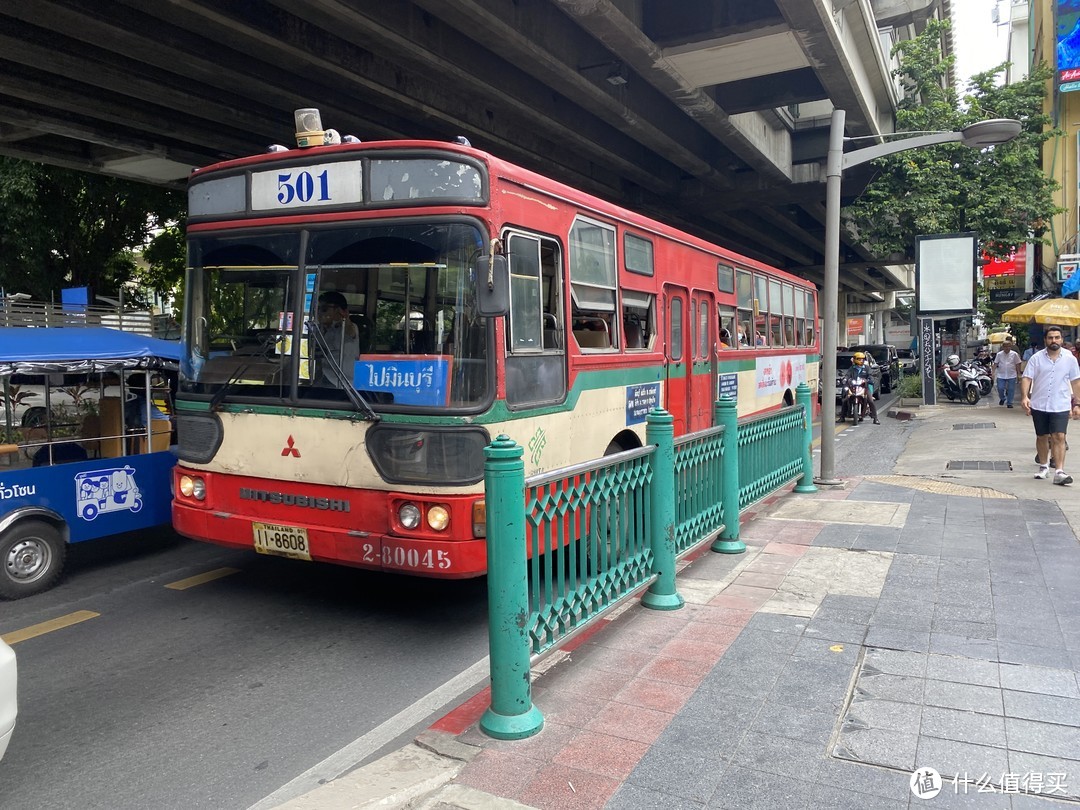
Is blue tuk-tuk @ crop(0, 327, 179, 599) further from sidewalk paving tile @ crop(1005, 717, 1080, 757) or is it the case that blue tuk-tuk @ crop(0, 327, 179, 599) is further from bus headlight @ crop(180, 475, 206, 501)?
sidewalk paving tile @ crop(1005, 717, 1080, 757)

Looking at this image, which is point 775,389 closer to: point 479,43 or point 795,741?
point 479,43

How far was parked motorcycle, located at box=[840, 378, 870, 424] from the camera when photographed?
18.1 metres

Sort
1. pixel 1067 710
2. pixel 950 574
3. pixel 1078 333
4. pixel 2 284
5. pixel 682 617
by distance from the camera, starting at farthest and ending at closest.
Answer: pixel 1078 333, pixel 2 284, pixel 950 574, pixel 682 617, pixel 1067 710

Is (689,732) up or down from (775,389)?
down

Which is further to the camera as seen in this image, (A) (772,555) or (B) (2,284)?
(B) (2,284)

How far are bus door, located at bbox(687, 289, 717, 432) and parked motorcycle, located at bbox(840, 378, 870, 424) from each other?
9.58 meters

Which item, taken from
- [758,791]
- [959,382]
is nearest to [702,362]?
[758,791]

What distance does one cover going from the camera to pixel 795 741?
135 inches

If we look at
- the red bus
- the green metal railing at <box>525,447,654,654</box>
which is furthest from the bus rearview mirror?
the green metal railing at <box>525,447,654,654</box>

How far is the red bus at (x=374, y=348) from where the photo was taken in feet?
15.5

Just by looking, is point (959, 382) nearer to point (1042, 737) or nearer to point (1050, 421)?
point (1050, 421)

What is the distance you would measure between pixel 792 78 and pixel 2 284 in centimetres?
1721

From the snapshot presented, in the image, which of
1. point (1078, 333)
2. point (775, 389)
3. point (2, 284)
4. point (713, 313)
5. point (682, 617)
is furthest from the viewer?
→ point (1078, 333)

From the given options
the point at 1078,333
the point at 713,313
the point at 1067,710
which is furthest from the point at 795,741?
the point at 1078,333
